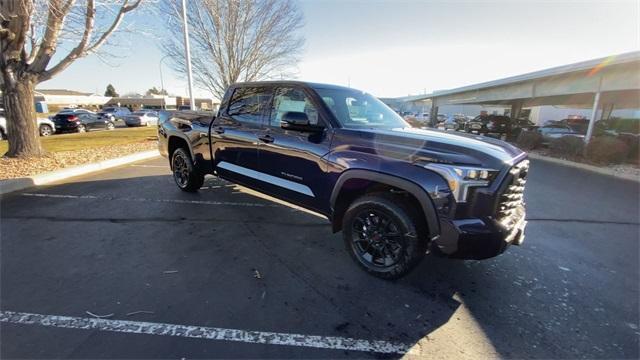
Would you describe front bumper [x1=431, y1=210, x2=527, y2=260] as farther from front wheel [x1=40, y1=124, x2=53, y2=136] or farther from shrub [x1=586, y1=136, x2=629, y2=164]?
front wheel [x1=40, y1=124, x2=53, y2=136]

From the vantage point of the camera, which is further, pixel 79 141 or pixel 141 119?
pixel 141 119

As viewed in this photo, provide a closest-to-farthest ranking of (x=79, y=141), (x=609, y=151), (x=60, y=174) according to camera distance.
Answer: (x=60, y=174) < (x=609, y=151) < (x=79, y=141)

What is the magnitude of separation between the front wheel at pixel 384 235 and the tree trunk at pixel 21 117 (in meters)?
8.91

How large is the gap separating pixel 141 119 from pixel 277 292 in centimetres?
2969

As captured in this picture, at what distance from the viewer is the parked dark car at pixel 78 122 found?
64.5 ft

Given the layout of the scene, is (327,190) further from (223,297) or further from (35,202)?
(35,202)

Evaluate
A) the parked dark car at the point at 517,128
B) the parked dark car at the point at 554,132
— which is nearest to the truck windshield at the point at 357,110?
the parked dark car at the point at 554,132

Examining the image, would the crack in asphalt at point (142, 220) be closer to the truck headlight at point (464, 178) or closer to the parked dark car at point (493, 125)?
the truck headlight at point (464, 178)

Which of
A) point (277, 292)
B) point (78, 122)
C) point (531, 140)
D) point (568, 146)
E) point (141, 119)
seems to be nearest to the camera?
point (277, 292)

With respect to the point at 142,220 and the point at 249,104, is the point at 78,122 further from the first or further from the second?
the point at 249,104

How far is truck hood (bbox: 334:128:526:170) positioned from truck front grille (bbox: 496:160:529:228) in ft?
0.37

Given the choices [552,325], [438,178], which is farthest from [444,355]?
[438,178]

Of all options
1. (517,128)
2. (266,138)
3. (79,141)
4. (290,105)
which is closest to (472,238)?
(290,105)

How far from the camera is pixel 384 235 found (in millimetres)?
3088
